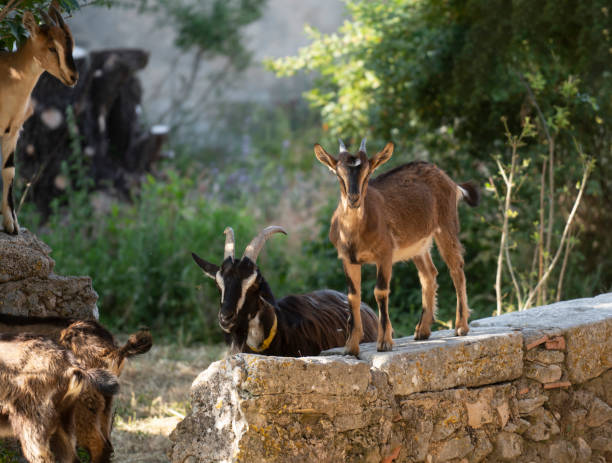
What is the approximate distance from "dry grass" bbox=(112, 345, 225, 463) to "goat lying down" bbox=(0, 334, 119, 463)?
4.74 feet

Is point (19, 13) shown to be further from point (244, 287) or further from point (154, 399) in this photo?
→ point (154, 399)

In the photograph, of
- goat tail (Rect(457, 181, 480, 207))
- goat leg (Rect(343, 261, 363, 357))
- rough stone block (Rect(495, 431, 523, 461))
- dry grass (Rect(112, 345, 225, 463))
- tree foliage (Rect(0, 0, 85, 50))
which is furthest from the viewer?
dry grass (Rect(112, 345, 225, 463))

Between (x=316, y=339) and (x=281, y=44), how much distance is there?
2011cm

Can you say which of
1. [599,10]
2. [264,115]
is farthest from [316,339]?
[264,115]

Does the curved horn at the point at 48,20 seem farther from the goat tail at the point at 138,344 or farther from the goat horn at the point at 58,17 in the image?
the goat tail at the point at 138,344

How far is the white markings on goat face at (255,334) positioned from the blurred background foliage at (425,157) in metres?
4.23

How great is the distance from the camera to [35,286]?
5082 mm

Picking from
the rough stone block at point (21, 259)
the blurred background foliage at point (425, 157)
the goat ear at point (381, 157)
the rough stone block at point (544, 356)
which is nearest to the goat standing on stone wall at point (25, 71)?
the rough stone block at point (21, 259)

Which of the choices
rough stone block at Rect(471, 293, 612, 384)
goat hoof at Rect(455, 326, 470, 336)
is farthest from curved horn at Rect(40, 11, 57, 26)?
rough stone block at Rect(471, 293, 612, 384)

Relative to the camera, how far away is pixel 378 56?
379 inches

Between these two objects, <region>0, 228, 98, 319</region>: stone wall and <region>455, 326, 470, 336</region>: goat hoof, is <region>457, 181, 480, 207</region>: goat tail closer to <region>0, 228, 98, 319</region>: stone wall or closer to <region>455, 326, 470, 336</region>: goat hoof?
<region>455, 326, 470, 336</region>: goat hoof

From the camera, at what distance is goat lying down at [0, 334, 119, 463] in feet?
12.5

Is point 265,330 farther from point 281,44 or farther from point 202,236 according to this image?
point 281,44

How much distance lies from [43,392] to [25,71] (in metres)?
2.21
